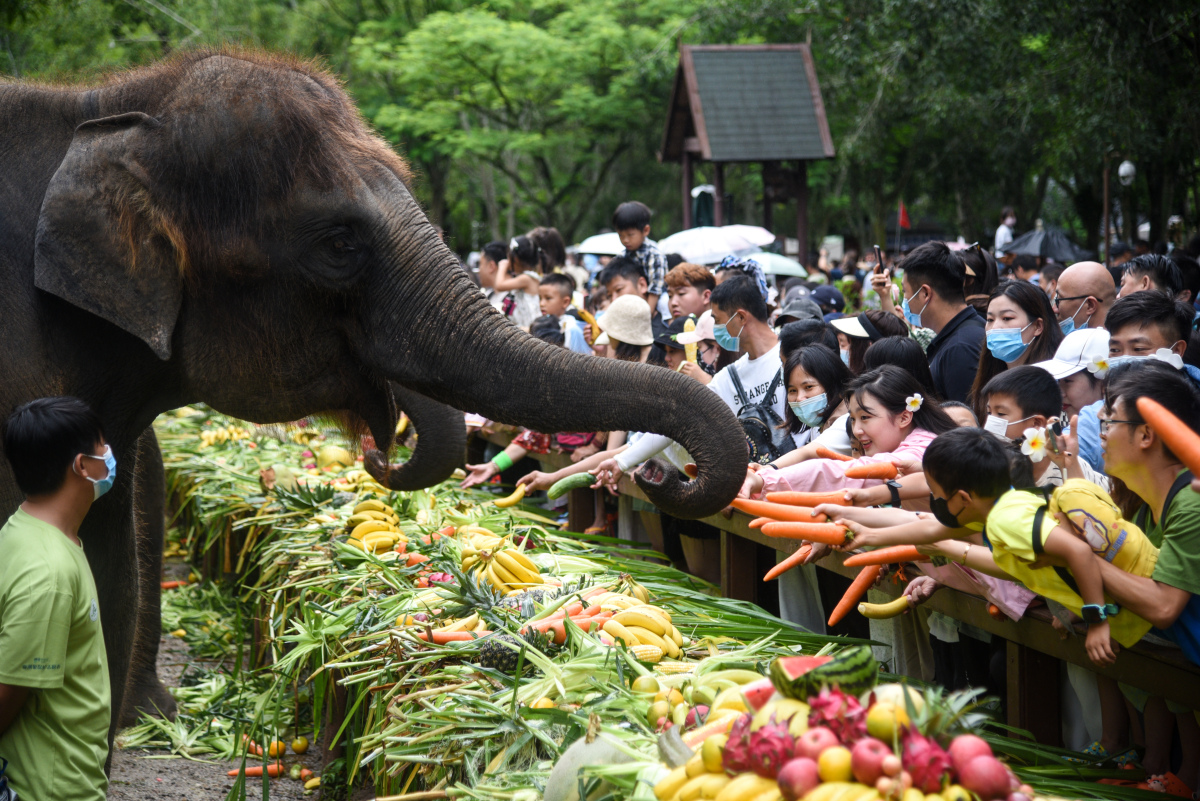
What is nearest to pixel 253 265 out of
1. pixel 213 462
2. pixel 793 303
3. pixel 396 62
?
pixel 793 303

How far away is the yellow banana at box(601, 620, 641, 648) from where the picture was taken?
3914 mm

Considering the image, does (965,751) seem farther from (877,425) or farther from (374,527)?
(374,527)

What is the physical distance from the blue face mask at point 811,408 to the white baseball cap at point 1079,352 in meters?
1.12

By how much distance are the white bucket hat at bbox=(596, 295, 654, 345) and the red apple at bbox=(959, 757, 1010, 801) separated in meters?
5.17

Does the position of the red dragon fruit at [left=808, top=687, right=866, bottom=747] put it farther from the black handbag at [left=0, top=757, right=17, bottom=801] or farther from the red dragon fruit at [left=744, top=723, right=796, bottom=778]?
the black handbag at [left=0, top=757, right=17, bottom=801]

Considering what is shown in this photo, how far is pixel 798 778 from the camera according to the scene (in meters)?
2.21

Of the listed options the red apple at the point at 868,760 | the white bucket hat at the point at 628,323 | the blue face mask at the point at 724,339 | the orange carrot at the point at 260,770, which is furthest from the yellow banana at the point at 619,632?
the white bucket hat at the point at 628,323

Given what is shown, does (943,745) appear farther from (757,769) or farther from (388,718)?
(388,718)

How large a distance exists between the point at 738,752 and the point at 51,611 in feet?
6.24

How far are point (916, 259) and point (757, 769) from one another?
14.4 ft

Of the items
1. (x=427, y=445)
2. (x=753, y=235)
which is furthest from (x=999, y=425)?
(x=753, y=235)

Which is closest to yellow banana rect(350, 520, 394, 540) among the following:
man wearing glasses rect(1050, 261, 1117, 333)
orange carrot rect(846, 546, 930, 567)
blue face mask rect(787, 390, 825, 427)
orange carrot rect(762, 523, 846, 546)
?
blue face mask rect(787, 390, 825, 427)

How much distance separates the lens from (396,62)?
90.5 ft

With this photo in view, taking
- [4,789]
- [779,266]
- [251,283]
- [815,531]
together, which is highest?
[251,283]
